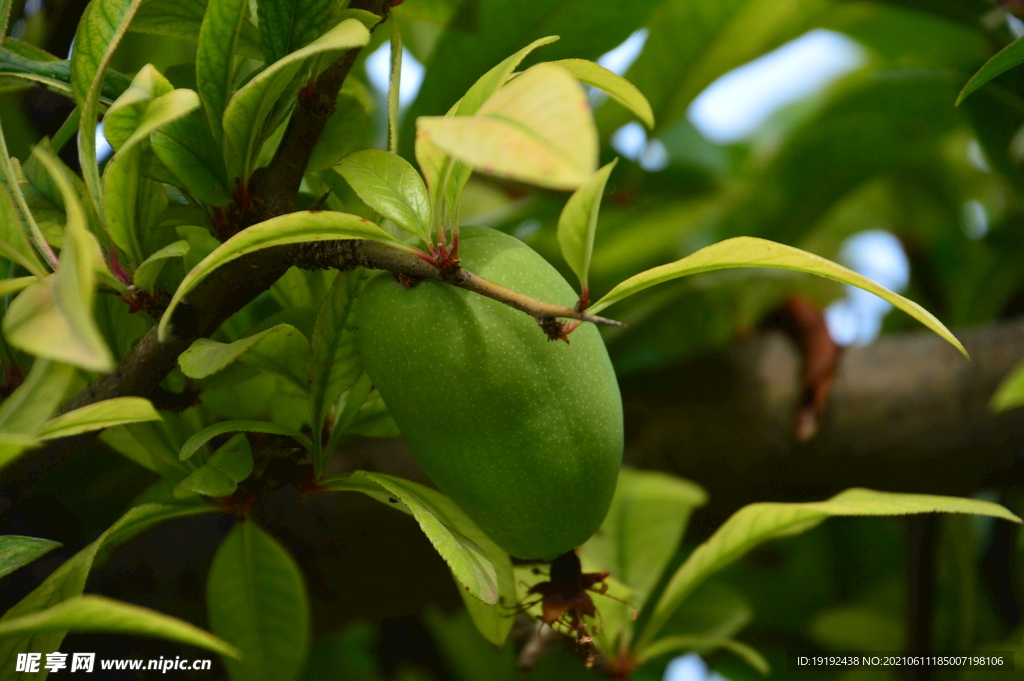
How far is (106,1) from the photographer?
366mm

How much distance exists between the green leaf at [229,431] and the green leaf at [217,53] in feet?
0.45

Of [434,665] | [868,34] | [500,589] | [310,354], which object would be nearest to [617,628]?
[500,589]

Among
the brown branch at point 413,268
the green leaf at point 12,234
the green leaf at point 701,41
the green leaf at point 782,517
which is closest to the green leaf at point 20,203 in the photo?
the green leaf at point 12,234

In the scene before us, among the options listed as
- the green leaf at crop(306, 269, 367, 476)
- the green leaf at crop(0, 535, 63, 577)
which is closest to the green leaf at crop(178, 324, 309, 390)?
the green leaf at crop(306, 269, 367, 476)

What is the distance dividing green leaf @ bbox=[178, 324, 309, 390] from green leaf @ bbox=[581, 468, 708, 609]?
0.33 meters

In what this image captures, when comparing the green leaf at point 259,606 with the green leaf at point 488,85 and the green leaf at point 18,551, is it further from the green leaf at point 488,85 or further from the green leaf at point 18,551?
the green leaf at point 488,85

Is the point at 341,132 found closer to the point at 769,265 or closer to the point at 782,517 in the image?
the point at 769,265

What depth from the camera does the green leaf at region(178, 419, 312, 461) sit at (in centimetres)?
36

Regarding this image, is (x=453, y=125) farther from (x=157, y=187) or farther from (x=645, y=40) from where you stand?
(x=645, y=40)

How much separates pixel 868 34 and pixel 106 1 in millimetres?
812

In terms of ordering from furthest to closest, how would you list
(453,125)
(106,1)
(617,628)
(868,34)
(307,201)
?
(868,34)
(617,628)
(307,201)
(106,1)
(453,125)

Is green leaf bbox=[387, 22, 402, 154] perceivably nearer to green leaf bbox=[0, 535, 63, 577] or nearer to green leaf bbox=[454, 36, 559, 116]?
green leaf bbox=[454, 36, 559, 116]

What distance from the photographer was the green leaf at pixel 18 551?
0.35m

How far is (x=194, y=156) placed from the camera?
1.23 ft
